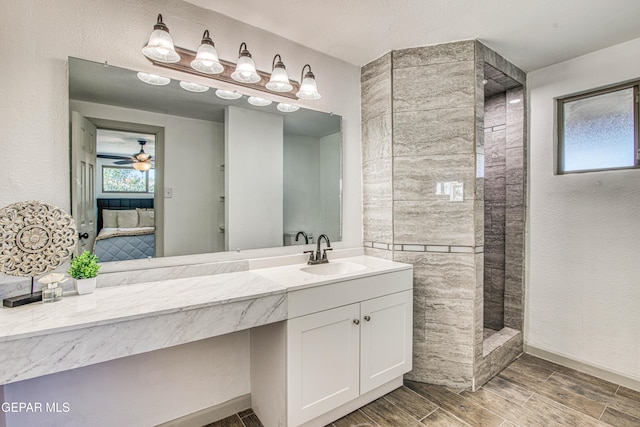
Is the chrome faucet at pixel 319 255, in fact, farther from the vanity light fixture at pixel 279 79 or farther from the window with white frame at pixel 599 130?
the window with white frame at pixel 599 130

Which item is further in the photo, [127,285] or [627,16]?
[627,16]

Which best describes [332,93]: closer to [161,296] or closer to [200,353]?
[161,296]

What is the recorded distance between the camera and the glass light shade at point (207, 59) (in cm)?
166

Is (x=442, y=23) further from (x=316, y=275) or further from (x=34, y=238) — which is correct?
(x=34, y=238)

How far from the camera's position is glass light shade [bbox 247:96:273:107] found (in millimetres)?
1984

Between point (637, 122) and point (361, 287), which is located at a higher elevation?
point (637, 122)

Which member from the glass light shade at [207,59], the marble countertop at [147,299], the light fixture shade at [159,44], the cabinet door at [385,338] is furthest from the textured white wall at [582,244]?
the light fixture shade at [159,44]

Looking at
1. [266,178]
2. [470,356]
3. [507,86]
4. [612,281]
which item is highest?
[507,86]

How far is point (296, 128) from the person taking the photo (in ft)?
7.29

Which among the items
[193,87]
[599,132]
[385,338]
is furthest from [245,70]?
[599,132]

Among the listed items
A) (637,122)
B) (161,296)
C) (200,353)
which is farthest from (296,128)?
(637,122)

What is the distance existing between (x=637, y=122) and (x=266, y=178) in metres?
2.69

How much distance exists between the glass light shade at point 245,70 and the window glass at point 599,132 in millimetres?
2526

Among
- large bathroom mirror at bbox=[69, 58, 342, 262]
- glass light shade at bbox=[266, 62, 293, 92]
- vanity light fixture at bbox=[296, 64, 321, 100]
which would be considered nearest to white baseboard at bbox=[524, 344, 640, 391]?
large bathroom mirror at bbox=[69, 58, 342, 262]
